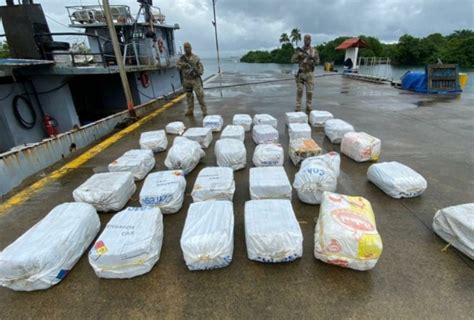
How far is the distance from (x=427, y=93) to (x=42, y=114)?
1368 centimetres

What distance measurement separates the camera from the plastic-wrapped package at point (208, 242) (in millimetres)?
1763

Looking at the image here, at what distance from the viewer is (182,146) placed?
3471 mm

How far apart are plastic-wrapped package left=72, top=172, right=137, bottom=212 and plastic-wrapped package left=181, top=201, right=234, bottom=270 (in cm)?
110

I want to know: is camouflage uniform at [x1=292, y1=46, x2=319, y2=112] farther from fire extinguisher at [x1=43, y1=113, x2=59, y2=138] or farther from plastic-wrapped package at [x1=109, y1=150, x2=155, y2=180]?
fire extinguisher at [x1=43, y1=113, x2=59, y2=138]

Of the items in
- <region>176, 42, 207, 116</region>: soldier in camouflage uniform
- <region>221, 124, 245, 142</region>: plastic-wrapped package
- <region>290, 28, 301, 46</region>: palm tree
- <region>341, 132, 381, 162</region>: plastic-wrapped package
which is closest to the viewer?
<region>341, 132, 381, 162</region>: plastic-wrapped package

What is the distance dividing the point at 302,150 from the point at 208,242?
2.16 m

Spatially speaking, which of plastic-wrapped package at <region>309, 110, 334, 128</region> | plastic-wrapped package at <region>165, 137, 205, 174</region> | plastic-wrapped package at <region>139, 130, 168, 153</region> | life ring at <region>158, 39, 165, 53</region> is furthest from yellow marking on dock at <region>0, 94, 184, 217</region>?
→ life ring at <region>158, 39, 165, 53</region>

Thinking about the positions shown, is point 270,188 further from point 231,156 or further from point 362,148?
point 362,148

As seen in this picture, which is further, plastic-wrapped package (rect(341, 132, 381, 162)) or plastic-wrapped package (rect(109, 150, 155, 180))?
plastic-wrapped package (rect(341, 132, 381, 162))

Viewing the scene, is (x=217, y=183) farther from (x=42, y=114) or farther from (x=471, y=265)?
(x=42, y=114)

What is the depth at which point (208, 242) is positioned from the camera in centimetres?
176

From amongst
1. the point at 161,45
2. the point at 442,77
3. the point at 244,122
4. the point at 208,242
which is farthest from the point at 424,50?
the point at 208,242

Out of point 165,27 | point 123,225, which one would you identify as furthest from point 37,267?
point 165,27

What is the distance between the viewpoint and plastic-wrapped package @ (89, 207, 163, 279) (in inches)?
Result: 68.1
